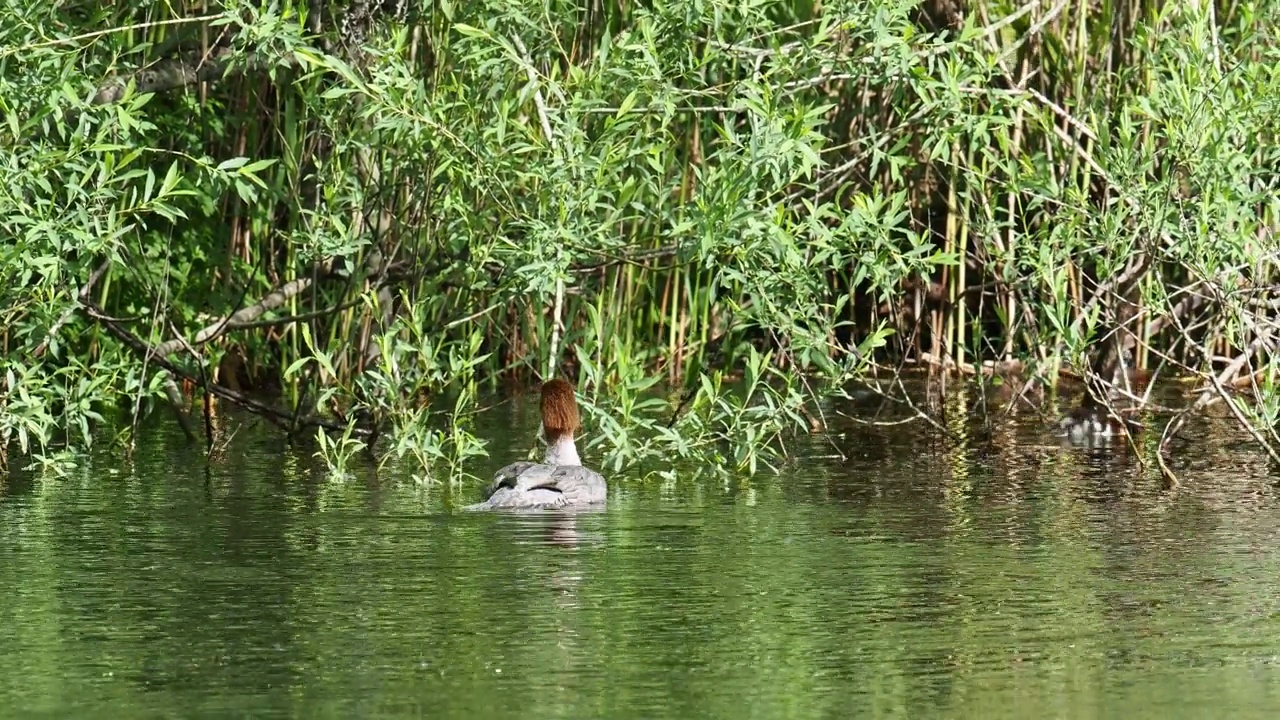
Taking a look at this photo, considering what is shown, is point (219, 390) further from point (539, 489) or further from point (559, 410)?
point (539, 489)

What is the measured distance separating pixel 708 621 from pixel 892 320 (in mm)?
7062

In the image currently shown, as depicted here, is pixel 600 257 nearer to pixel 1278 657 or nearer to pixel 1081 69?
pixel 1081 69

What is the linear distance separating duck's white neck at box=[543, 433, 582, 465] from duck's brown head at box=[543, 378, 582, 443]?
2 centimetres

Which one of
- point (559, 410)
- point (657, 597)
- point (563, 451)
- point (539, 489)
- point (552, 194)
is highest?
point (552, 194)

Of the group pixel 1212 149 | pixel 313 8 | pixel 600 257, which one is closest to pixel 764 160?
pixel 600 257

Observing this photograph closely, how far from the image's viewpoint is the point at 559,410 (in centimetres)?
1014

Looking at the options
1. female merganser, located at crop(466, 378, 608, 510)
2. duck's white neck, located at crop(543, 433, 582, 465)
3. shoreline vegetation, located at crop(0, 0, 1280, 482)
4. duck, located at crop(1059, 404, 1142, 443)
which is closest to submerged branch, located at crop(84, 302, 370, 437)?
shoreline vegetation, located at crop(0, 0, 1280, 482)

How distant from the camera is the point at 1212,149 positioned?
1028 cm

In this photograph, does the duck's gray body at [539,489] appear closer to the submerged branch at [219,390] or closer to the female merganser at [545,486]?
the female merganser at [545,486]

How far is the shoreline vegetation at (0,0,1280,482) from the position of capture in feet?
32.7

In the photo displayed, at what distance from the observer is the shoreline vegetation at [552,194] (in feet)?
32.7

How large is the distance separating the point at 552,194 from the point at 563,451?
1.11 meters

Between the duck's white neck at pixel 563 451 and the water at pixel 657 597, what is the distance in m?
0.31

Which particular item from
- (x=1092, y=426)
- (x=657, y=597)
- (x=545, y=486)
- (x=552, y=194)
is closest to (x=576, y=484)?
(x=545, y=486)
